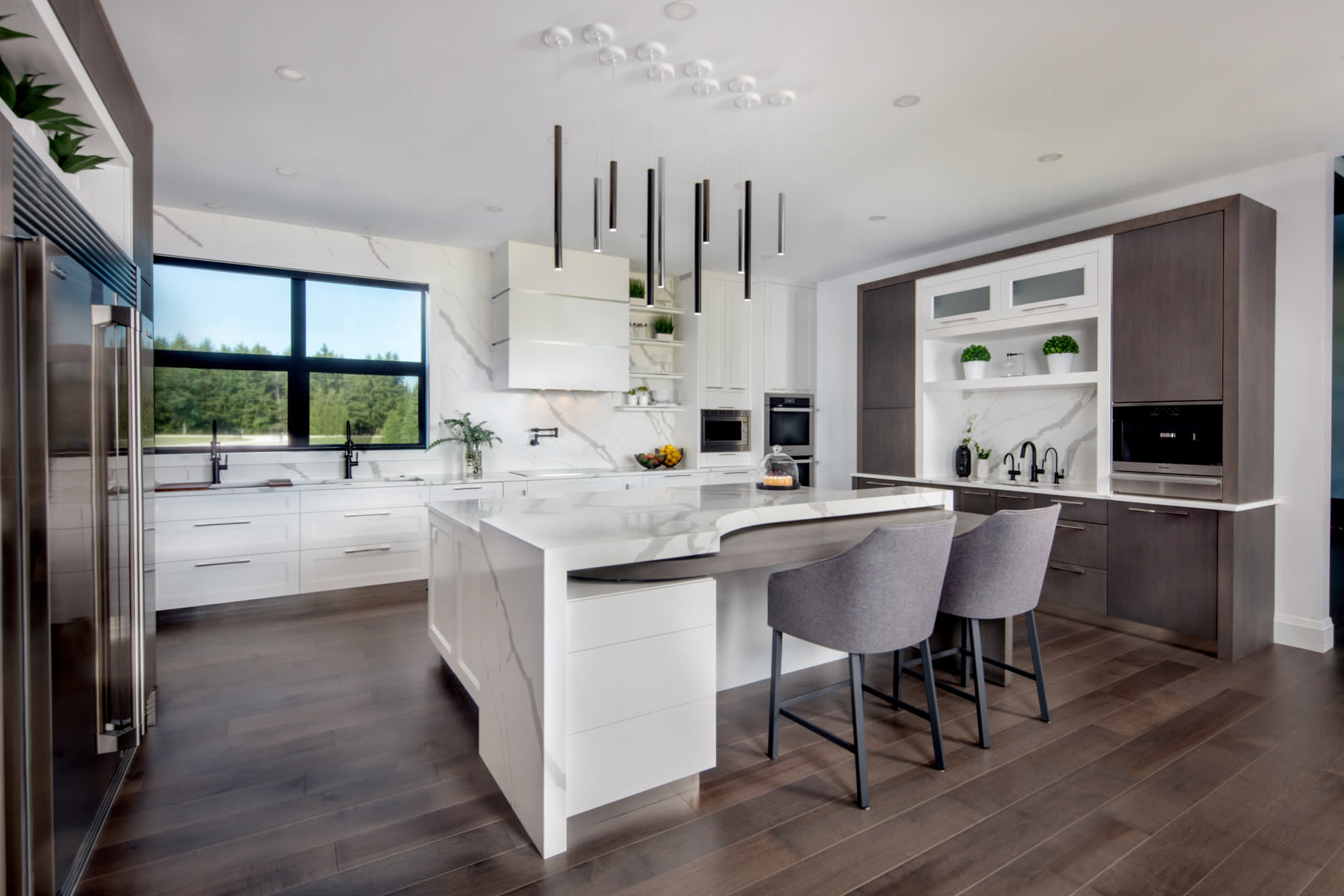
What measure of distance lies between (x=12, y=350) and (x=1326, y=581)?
17.3 ft

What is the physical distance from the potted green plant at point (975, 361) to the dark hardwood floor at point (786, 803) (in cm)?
234

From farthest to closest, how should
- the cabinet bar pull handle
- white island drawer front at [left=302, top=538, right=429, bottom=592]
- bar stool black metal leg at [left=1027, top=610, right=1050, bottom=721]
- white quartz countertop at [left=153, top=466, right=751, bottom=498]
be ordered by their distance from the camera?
white island drawer front at [left=302, top=538, right=429, bottom=592] < white quartz countertop at [left=153, top=466, right=751, bottom=498] < the cabinet bar pull handle < bar stool black metal leg at [left=1027, top=610, right=1050, bottom=721]

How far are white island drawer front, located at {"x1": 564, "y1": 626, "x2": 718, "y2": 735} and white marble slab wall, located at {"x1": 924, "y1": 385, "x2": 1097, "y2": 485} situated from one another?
11.5 ft

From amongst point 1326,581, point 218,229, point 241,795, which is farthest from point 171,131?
point 1326,581

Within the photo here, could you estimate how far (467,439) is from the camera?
5.15 m

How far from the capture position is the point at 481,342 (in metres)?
5.40

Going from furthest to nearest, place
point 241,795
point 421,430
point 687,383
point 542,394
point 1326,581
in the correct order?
point 687,383, point 542,394, point 421,430, point 1326,581, point 241,795

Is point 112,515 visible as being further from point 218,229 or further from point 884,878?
point 218,229

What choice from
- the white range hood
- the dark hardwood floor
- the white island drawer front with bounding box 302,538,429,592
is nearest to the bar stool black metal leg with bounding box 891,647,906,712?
the dark hardwood floor

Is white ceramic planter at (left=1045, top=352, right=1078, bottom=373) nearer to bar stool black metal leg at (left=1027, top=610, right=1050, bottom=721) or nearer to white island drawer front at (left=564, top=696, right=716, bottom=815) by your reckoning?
bar stool black metal leg at (left=1027, top=610, right=1050, bottom=721)

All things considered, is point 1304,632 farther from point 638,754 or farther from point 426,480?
point 426,480

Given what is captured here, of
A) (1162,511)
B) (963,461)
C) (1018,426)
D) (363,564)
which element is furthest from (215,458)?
(1162,511)

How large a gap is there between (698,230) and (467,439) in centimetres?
302

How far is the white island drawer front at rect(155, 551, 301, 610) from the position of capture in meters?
3.95
